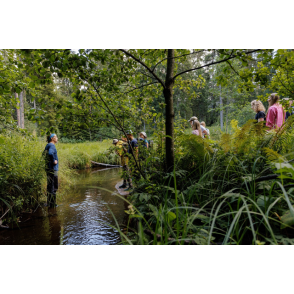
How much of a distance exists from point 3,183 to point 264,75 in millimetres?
4822

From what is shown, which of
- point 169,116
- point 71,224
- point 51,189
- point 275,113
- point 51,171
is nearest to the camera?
point 169,116

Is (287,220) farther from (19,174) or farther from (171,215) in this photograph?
(19,174)

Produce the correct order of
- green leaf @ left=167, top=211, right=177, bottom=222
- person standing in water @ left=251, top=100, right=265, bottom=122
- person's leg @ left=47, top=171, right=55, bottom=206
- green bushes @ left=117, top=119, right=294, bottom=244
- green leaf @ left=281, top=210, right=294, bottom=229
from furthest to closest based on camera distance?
person's leg @ left=47, top=171, right=55, bottom=206 < person standing in water @ left=251, top=100, right=265, bottom=122 < green bushes @ left=117, top=119, right=294, bottom=244 < green leaf @ left=167, top=211, right=177, bottom=222 < green leaf @ left=281, top=210, right=294, bottom=229

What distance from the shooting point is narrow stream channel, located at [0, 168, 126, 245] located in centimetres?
307

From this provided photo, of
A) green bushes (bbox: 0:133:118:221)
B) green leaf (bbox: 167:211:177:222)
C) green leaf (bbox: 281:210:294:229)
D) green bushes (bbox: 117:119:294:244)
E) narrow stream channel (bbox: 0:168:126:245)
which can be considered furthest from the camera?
green bushes (bbox: 0:133:118:221)

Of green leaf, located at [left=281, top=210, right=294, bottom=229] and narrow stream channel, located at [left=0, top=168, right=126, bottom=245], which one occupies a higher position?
green leaf, located at [left=281, top=210, right=294, bottom=229]

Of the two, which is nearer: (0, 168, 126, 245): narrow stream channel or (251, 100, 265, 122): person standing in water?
(0, 168, 126, 245): narrow stream channel

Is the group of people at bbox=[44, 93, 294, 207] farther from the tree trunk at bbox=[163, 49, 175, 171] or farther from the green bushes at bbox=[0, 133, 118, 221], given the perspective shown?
the tree trunk at bbox=[163, 49, 175, 171]

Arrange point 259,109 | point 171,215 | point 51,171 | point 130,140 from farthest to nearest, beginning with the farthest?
point 130,140 < point 51,171 < point 259,109 < point 171,215

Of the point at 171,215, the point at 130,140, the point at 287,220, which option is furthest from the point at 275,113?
the point at 171,215

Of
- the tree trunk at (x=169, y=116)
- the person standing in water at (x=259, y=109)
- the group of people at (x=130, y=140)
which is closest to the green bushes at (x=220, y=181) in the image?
the tree trunk at (x=169, y=116)

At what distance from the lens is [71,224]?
12.1 feet

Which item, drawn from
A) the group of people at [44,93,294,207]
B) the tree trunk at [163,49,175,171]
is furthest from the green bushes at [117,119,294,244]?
the group of people at [44,93,294,207]

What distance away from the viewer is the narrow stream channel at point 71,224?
10.1 feet
